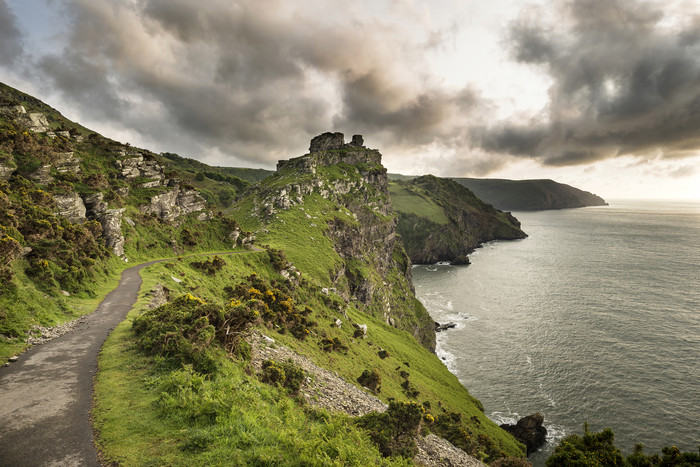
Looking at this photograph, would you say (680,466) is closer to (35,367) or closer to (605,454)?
(605,454)

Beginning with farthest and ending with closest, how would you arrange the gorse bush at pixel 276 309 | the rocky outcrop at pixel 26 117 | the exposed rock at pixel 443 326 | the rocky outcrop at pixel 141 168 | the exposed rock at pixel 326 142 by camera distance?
the exposed rock at pixel 326 142
the exposed rock at pixel 443 326
the rocky outcrop at pixel 141 168
the rocky outcrop at pixel 26 117
the gorse bush at pixel 276 309

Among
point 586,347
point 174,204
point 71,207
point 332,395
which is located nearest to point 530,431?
point 586,347

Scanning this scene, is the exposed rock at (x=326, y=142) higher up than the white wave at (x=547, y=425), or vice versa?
the exposed rock at (x=326, y=142)

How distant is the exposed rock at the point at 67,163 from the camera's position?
1733 inches

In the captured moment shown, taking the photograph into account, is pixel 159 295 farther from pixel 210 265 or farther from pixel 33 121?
pixel 33 121

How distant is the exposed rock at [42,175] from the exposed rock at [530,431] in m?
87.6

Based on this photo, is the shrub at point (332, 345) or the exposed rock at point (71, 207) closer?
the exposed rock at point (71, 207)

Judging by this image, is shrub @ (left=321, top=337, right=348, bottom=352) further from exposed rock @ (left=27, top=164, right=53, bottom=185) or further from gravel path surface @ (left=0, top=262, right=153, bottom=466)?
exposed rock @ (left=27, top=164, right=53, bottom=185)

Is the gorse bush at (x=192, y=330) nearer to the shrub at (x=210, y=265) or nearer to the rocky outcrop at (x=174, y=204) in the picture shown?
the shrub at (x=210, y=265)

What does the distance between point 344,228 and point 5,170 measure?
3232 inches

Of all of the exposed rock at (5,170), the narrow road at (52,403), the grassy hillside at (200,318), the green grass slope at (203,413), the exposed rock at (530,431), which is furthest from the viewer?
the exposed rock at (530,431)

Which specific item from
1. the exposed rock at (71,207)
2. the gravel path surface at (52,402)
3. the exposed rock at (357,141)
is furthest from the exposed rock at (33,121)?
the exposed rock at (357,141)

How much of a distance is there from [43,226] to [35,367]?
21362 millimetres

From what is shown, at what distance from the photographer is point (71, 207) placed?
3859 centimetres
